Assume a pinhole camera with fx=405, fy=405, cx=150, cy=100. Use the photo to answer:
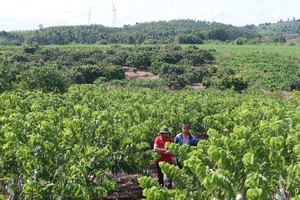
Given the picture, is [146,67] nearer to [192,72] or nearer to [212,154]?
[192,72]

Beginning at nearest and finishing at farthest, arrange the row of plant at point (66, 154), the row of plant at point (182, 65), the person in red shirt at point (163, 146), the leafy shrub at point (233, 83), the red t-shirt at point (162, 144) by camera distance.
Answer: the row of plant at point (66, 154)
the person in red shirt at point (163, 146)
the red t-shirt at point (162, 144)
the leafy shrub at point (233, 83)
the row of plant at point (182, 65)

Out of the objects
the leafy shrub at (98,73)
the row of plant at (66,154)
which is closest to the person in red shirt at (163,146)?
the row of plant at (66,154)

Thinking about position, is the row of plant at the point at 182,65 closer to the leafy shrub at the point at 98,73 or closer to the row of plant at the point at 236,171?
the leafy shrub at the point at 98,73

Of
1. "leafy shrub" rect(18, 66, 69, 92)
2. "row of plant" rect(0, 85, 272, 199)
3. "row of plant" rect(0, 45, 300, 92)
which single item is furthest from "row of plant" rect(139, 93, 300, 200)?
"row of plant" rect(0, 45, 300, 92)

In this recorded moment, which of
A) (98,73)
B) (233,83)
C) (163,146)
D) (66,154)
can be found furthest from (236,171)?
(98,73)

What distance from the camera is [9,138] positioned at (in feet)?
27.7

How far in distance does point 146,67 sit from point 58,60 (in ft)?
50.7

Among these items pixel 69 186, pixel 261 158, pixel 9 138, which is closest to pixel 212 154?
pixel 261 158

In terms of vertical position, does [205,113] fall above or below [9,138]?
below

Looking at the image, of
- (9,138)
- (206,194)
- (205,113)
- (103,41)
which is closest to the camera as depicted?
(206,194)

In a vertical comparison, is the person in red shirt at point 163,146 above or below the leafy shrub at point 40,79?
above

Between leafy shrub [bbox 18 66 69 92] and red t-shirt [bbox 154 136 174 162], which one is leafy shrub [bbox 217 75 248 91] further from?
red t-shirt [bbox 154 136 174 162]

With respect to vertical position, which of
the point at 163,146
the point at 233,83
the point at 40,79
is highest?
the point at 163,146

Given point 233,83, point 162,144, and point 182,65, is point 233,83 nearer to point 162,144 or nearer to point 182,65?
point 182,65
